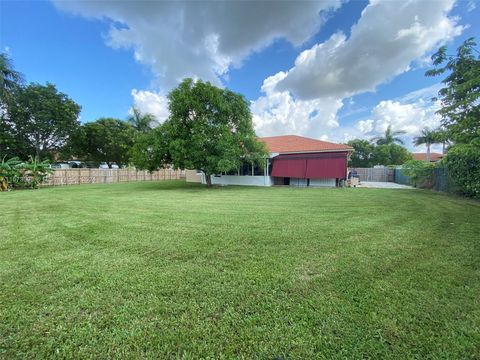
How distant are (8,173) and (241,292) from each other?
1908cm

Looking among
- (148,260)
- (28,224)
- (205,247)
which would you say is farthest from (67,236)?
(205,247)

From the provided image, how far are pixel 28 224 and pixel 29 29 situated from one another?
10505mm

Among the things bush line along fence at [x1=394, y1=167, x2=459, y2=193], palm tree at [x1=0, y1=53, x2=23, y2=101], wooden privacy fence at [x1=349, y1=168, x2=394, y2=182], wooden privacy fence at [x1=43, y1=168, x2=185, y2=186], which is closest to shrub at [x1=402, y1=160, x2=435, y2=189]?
bush line along fence at [x1=394, y1=167, x2=459, y2=193]

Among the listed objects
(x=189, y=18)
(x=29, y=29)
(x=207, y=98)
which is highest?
(x=189, y=18)

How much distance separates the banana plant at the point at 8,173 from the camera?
13359mm

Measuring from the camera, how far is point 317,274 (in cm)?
275

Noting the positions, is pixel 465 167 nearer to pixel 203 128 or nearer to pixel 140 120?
pixel 203 128

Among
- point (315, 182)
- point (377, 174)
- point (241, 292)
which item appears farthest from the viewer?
point (377, 174)

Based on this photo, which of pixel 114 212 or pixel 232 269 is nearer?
pixel 232 269

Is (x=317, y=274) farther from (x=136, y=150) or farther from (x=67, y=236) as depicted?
(x=136, y=150)

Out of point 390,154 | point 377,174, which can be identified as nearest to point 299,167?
point 377,174

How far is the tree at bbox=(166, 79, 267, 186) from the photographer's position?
1308 centimetres

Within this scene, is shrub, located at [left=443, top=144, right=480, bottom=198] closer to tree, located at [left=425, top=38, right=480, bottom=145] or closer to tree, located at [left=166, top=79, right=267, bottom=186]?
tree, located at [left=425, top=38, right=480, bottom=145]

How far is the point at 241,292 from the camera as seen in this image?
2.35m
